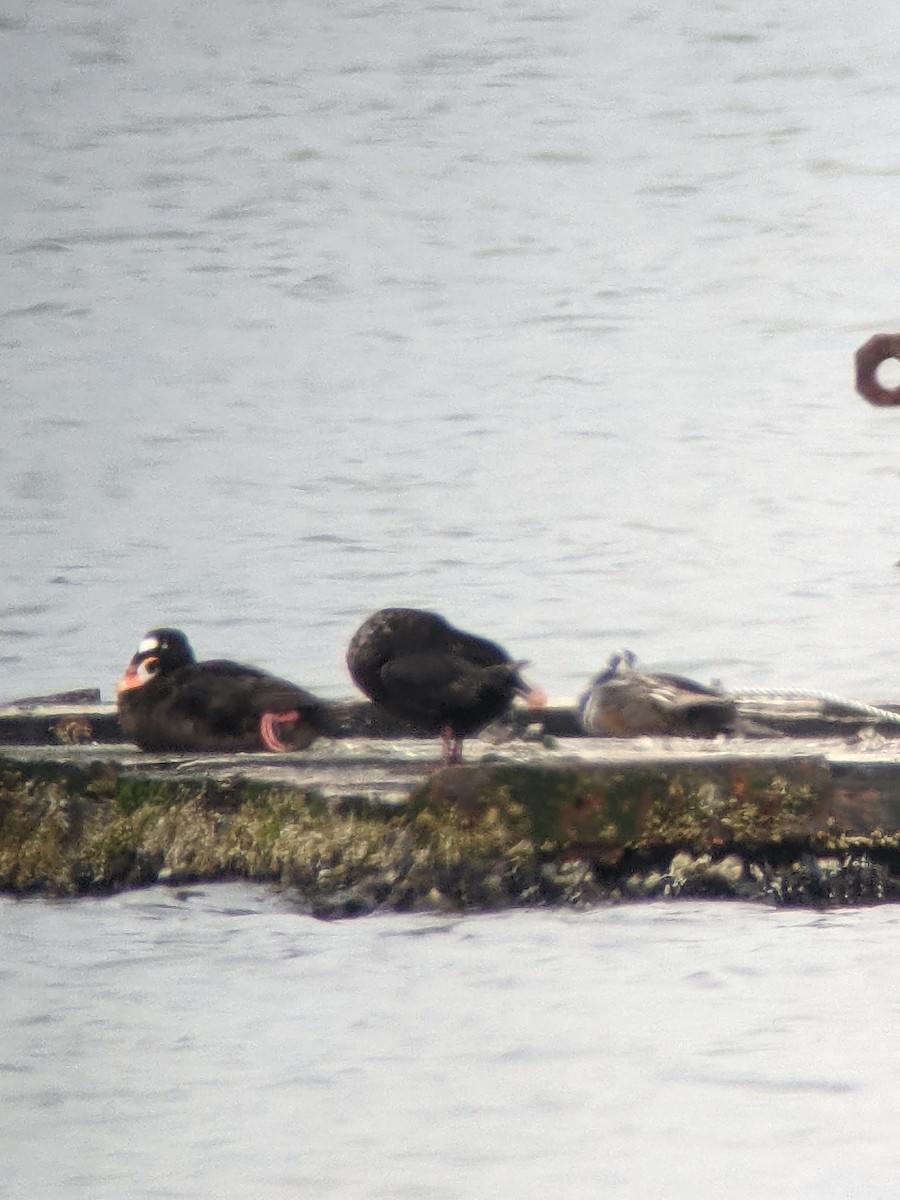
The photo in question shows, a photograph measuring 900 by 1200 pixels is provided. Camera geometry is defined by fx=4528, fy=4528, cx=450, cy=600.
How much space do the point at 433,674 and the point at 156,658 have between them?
1.41 m

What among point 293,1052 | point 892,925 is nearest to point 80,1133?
point 293,1052

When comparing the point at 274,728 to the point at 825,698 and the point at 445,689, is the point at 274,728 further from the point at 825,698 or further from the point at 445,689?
the point at 825,698

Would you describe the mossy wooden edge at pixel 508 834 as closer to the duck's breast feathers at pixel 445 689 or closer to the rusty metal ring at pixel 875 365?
the duck's breast feathers at pixel 445 689

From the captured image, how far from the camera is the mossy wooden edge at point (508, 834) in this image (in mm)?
17172

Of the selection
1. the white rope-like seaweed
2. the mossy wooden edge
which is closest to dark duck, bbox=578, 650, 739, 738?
Answer: the white rope-like seaweed

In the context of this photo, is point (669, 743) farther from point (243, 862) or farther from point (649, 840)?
point (243, 862)

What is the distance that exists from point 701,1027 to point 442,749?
154 cm

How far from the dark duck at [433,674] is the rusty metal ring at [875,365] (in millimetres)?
2061

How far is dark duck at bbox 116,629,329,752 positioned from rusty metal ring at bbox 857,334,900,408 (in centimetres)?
264

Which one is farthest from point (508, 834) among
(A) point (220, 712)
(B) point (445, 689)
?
(A) point (220, 712)

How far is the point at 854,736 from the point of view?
18.4 metres

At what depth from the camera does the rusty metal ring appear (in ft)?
61.4

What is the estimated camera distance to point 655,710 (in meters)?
18.4

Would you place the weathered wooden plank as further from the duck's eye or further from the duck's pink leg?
the duck's eye
